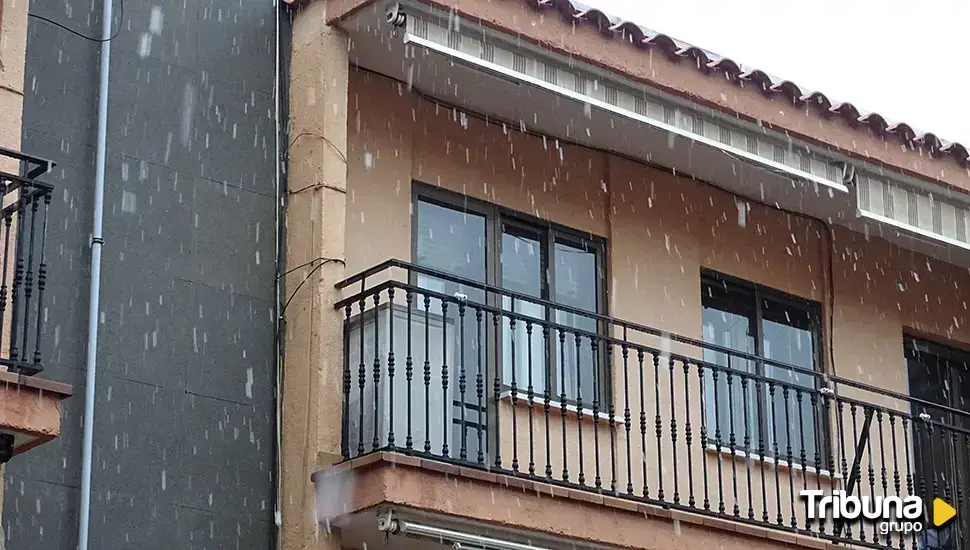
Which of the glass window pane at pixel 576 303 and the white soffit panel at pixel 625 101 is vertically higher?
the white soffit panel at pixel 625 101

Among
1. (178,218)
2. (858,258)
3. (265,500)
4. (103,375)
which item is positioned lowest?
(265,500)

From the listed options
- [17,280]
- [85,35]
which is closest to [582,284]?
[85,35]

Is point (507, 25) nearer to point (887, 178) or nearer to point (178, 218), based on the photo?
point (178, 218)

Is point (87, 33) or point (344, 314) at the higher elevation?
point (87, 33)

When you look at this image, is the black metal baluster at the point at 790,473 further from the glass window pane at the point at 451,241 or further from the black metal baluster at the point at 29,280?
the black metal baluster at the point at 29,280

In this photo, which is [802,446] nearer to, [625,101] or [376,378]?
[625,101]

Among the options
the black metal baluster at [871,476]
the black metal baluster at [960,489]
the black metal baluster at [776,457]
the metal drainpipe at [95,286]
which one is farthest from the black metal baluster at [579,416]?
the black metal baluster at [960,489]

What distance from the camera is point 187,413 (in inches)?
395

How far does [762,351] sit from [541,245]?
2.34 meters

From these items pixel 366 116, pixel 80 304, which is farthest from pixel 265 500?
pixel 366 116

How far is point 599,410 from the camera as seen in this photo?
12000mm

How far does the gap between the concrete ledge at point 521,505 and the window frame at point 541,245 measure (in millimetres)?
1064

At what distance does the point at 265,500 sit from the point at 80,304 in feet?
5.37

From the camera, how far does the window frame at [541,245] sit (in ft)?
38.4
